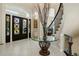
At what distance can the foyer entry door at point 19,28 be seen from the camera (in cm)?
210

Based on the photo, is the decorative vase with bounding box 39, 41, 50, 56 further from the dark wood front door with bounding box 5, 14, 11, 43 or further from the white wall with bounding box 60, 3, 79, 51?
the dark wood front door with bounding box 5, 14, 11, 43

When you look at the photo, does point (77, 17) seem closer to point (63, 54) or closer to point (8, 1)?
point (63, 54)

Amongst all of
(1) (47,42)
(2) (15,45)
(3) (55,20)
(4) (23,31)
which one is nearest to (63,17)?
(3) (55,20)

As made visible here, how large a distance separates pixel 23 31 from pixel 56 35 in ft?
1.71

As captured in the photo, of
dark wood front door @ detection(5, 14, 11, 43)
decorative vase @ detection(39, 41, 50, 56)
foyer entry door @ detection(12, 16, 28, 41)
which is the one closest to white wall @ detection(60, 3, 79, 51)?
decorative vase @ detection(39, 41, 50, 56)

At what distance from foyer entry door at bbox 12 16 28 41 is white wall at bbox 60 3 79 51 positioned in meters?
0.59

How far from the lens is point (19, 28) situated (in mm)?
2146

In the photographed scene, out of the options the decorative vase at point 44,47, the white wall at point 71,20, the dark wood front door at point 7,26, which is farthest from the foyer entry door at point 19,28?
the white wall at point 71,20

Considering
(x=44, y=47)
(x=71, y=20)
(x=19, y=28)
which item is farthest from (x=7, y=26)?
(x=71, y=20)

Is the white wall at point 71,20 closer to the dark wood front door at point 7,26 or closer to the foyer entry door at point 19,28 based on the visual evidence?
the foyer entry door at point 19,28

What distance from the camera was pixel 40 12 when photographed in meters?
2.07

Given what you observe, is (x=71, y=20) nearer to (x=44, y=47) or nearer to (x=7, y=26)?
(x=44, y=47)

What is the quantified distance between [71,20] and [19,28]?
824 mm

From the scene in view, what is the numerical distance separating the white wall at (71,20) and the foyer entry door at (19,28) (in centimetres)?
59
